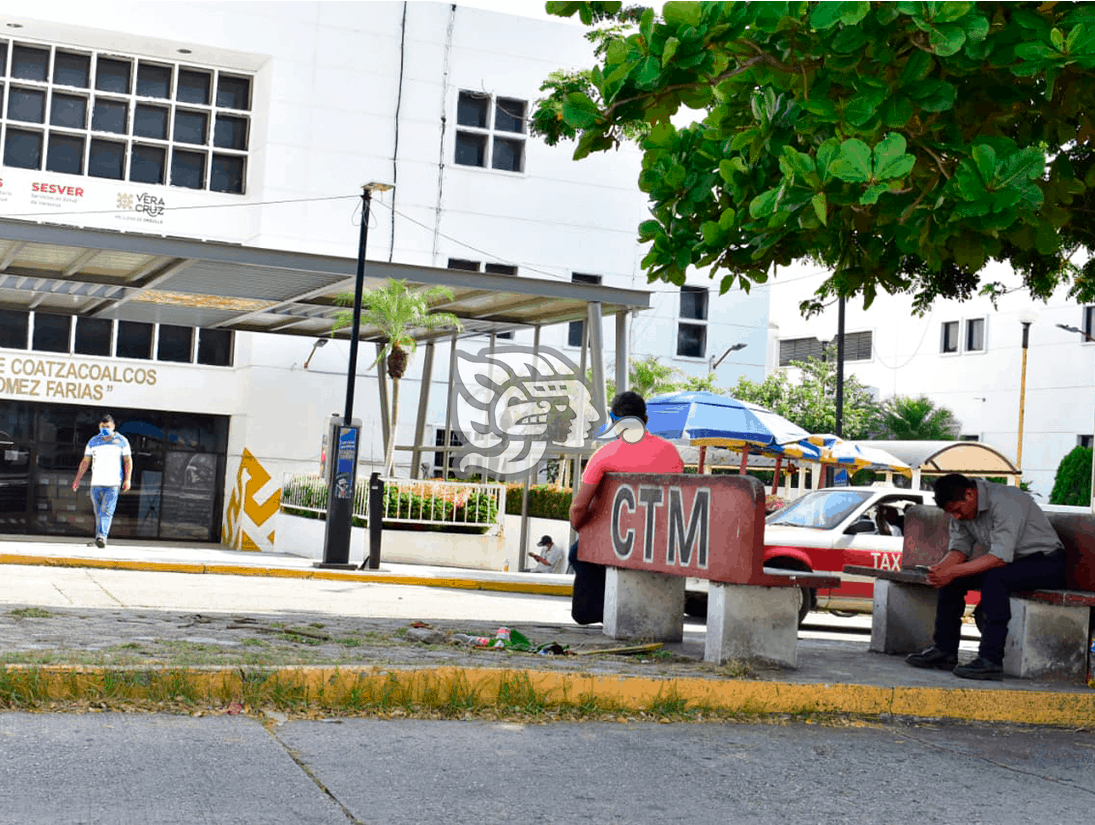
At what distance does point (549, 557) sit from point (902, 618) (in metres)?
13.9

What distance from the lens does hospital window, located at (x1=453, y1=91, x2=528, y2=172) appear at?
32500 mm

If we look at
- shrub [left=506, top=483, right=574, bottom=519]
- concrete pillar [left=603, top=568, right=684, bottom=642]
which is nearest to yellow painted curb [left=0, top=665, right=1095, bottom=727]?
concrete pillar [left=603, top=568, right=684, bottom=642]

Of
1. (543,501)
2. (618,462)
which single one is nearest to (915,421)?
(543,501)

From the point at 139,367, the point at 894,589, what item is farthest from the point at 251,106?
the point at 894,589

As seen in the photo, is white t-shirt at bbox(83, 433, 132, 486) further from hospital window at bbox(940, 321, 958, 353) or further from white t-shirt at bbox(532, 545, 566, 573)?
hospital window at bbox(940, 321, 958, 353)

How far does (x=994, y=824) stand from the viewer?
16.7ft

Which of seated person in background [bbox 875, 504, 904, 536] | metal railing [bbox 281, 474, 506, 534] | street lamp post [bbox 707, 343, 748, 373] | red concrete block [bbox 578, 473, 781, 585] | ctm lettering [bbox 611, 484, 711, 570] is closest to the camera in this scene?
red concrete block [bbox 578, 473, 781, 585]

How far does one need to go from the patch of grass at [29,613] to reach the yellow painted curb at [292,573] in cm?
801

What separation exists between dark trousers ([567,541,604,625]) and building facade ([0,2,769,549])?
19.3 metres

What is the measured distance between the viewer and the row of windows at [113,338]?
28953mm

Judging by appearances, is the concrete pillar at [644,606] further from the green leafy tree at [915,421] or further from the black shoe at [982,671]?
the green leafy tree at [915,421]

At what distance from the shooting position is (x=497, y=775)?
5359 mm

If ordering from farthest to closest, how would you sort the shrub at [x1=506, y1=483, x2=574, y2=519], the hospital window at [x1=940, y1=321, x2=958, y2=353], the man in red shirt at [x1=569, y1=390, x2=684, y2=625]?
the hospital window at [x1=940, y1=321, x2=958, y2=353] → the shrub at [x1=506, y1=483, x2=574, y2=519] → the man in red shirt at [x1=569, y1=390, x2=684, y2=625]
